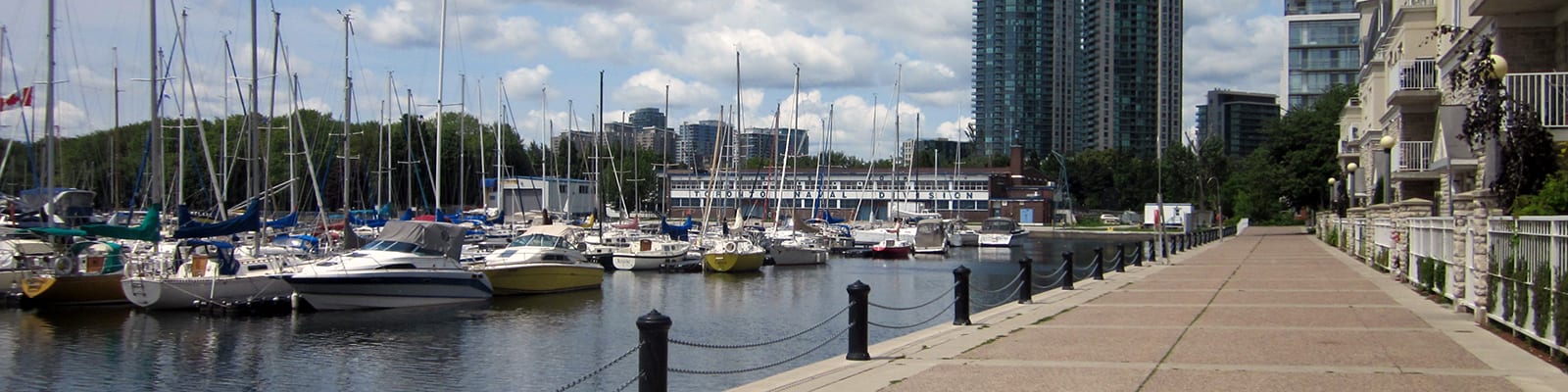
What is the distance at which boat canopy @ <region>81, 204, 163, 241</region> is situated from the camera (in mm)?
33719

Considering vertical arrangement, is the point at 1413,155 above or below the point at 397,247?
above

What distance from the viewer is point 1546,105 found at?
23.3 meters

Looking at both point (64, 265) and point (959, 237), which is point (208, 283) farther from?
point (959, 237)

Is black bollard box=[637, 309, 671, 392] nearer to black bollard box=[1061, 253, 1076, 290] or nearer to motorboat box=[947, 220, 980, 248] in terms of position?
black bollard box=[1061, 253, 1076, 290]

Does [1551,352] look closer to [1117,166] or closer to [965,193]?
[965,193]

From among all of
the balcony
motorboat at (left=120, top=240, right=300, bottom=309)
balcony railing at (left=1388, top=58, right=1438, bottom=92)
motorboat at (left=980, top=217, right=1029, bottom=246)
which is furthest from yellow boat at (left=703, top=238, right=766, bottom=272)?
motorboat at (left=980, top=217, right=1029, bottom=246)

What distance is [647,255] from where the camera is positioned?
5394cm

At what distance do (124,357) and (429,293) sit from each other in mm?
11108

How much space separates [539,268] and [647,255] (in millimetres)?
13591

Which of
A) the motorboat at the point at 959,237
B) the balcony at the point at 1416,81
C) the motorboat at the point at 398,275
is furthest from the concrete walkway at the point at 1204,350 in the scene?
the motorboat at the point at 959,237

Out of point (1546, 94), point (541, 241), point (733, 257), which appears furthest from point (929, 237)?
point (1546, 94)

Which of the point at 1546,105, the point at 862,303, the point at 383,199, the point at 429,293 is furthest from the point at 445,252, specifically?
the point at 383,199

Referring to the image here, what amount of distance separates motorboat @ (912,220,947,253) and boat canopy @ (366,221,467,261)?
43.9m

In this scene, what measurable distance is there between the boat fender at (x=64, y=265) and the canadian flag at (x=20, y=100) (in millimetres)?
11350
